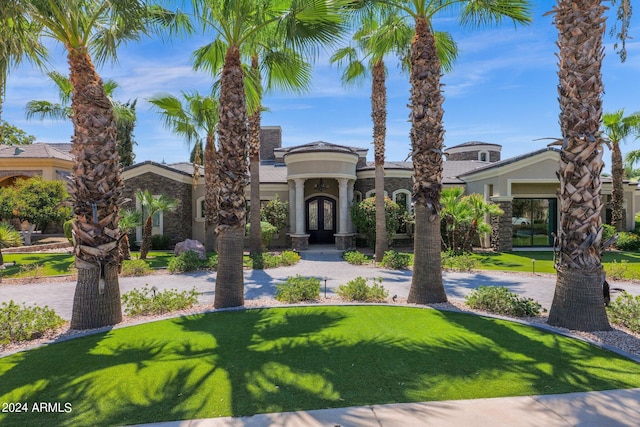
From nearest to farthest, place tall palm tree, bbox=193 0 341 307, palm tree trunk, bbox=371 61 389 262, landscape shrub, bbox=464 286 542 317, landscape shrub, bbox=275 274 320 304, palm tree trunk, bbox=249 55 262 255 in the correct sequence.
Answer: landscape shrub, bbox=464 286 542 317 → tall palm tree, bbox=193 0 341 307 → landscape shrub, bbox=275 274 320 304 → palm tree trunk, bbox=371 61 389 262 → palm tree trunk, bbox=249 55 262 255

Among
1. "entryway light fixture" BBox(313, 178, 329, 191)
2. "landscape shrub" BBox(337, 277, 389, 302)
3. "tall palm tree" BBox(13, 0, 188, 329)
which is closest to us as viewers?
"tall palm tree" BBox(13, 0, 188, 329)

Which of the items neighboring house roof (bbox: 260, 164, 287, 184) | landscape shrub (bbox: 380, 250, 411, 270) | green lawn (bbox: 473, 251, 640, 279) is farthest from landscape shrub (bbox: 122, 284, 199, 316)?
neighboring house roof (bbox: 260, 164, 287, 184)

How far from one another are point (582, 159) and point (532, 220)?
17.8 meters

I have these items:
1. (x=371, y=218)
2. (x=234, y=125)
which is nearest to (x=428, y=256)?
(x=234, y=125)

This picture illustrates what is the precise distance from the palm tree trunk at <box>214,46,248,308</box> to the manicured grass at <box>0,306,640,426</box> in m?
1.67

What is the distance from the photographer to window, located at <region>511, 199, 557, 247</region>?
22109 millimetres

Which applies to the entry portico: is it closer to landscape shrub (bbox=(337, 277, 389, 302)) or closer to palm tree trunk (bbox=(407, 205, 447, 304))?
landscape shrub (bbox=(337, 277, 389, 302))

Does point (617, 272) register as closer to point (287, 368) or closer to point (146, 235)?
point (287, 368)

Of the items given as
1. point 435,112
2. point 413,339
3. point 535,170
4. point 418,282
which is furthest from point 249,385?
point 535,170

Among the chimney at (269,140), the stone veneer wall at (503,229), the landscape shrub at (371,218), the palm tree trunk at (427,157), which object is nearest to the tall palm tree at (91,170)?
the palm tree trunk at (427,157)

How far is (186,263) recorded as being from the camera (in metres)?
14.3

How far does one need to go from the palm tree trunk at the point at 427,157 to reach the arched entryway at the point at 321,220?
596 inches

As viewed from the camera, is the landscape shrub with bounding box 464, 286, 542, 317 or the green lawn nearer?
the landscape shrub with bounding box 464, 286, 542, 317

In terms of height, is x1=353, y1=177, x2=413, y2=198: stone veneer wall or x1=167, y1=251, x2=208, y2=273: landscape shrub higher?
x1=353, y1=177, x2=413, y2=198: stone veneer wall
